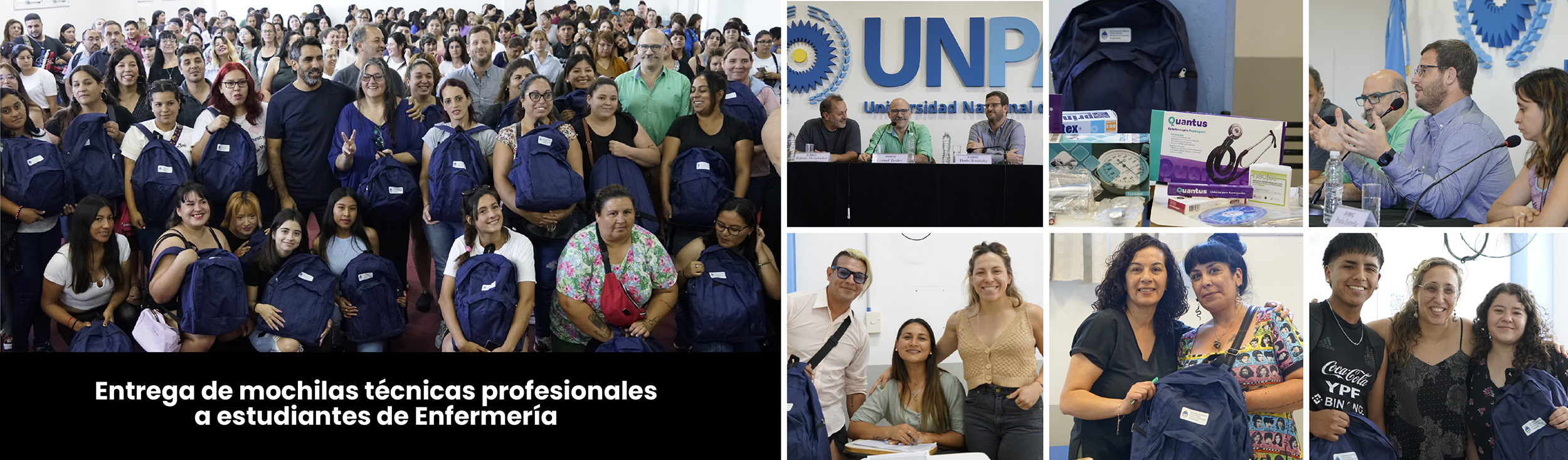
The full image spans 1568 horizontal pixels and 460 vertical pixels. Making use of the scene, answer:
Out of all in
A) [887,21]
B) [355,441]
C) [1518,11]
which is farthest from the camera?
[887,21]

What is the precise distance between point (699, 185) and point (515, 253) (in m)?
0.65

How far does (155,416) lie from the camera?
127 inches

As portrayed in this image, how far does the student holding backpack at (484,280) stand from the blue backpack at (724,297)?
0.56 m

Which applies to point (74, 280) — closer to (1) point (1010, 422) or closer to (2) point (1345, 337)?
(1) point (1010, 422)

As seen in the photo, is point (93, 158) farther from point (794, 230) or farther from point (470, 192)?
point (794, 230)

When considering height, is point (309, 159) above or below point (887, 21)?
below

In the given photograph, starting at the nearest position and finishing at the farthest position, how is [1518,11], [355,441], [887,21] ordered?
[1518,11]
[355,441]
[887,21]

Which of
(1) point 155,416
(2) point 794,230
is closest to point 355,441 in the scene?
(1) point 155,416

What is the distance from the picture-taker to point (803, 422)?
3.15 meters

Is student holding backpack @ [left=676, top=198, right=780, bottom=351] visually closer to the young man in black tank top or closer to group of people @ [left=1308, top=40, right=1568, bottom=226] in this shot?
the young man in black tank top

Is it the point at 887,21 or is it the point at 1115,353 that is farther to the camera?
the point at 887,21

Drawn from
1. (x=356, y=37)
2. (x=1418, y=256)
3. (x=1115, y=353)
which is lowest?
(x=1115, y=353)

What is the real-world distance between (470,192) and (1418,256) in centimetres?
310

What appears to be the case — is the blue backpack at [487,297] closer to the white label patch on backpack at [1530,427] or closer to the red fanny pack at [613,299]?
the red fanny pack at [613,299]
